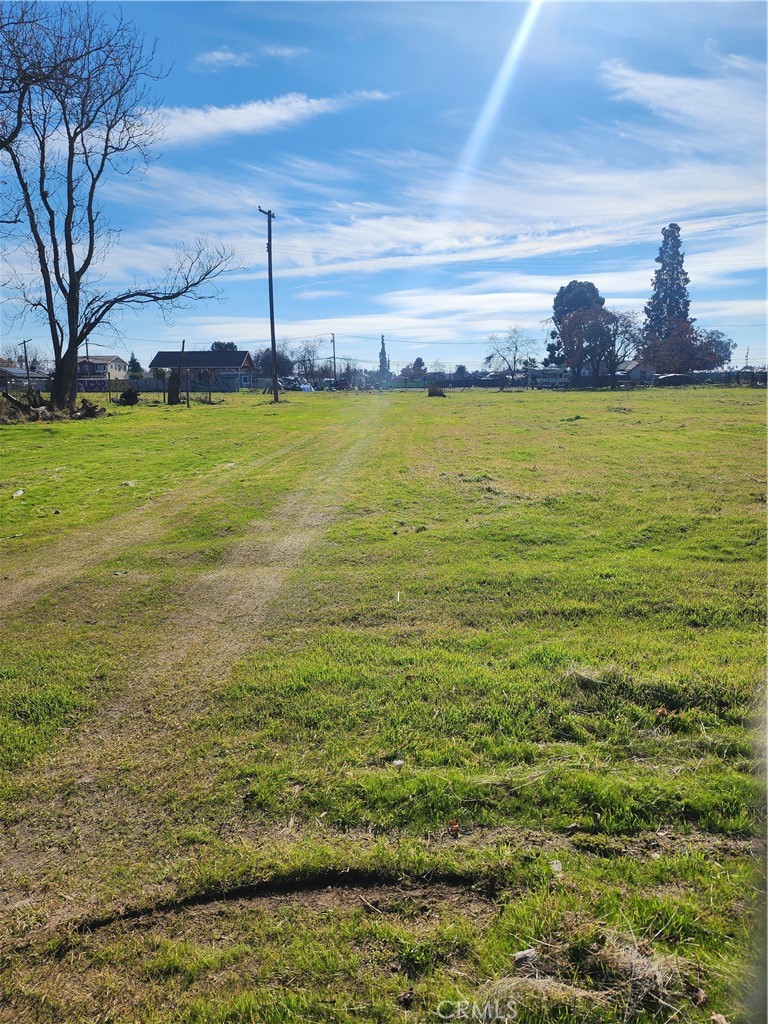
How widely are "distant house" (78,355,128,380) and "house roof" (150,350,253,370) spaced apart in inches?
222

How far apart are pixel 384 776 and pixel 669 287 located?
103 m

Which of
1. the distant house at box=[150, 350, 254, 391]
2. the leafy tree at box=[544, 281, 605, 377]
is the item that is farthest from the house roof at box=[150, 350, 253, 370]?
the leafy tree at box=[544, 281, 605, 377]

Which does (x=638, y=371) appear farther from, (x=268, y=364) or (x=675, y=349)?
(x=268, y=364)

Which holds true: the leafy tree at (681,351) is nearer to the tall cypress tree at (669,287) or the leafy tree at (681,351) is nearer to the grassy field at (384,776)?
the tall cypress tree at (669,287)

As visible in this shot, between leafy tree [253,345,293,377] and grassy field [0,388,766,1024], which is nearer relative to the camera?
grassy field [0,388,766,1024]

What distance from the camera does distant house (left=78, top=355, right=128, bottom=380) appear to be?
90750mm

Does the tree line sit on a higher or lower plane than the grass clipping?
higher

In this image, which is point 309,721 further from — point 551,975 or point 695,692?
point 695,692

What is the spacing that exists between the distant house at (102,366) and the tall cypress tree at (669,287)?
247 feet

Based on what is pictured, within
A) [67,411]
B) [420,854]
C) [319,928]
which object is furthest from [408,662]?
[67,411]

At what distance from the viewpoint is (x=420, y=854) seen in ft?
9.32

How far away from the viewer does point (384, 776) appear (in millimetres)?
3348

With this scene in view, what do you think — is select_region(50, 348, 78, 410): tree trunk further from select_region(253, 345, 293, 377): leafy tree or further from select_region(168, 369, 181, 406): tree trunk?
select_region(253, 345, 293, 377): leafy tree

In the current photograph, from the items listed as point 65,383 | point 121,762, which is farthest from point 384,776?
point 65,383
